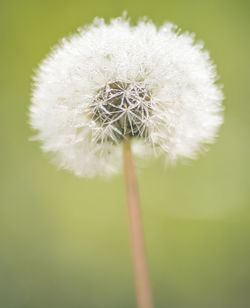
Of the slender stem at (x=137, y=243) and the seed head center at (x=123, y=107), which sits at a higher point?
the seed head center at (x=123, y=107)

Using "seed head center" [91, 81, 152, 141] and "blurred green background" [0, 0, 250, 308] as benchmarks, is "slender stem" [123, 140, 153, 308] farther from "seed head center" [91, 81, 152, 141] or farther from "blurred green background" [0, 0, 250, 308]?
"blurred green background" [0, 0, 250, 308]

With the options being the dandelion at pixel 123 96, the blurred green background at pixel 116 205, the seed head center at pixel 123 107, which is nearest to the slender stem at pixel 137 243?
the dandelion at pixel 123 96

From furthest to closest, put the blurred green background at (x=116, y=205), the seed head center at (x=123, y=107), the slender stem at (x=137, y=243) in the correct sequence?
the blurred green background at (x=116, y=205), the seed head center at (x=123, y=107), the slender stem at (x=137, y=243)

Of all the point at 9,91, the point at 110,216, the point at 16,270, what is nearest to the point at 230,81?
the point at 110,216

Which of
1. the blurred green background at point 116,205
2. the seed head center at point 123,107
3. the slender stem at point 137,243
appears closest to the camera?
the slender stem at point 137,243

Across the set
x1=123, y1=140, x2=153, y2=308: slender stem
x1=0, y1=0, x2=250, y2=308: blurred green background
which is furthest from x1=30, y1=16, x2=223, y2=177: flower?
x1=0, y1=0, x2=250, y2=308: blurred green background

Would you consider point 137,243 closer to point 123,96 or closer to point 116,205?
point 123,96

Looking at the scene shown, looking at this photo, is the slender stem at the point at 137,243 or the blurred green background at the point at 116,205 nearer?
the slender stem at the point at 137,243

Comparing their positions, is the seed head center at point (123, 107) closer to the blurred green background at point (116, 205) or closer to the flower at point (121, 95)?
the flower at point (121, 95)
